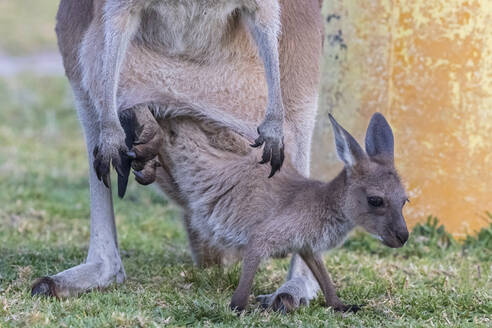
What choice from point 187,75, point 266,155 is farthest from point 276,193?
point 187,75

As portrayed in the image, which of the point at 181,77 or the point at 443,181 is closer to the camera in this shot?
the point at 181,77

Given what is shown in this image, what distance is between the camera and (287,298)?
3041 millimetres

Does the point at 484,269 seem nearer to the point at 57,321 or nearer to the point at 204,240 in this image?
the point at 204,240

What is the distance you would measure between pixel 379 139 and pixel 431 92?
126 cm

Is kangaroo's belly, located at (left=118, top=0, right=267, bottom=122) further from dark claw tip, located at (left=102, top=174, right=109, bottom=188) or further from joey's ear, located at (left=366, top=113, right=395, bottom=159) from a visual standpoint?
joey's ear, located at (left=366, top=113, right=395, bottom=159)

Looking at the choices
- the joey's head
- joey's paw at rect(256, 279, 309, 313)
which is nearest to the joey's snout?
the joey's head

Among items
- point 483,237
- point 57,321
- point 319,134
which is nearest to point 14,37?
point 319,134

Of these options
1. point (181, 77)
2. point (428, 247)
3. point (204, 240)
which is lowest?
point (428, 247)

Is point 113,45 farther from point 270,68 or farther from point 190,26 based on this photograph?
point 270,68

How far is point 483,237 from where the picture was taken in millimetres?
4203

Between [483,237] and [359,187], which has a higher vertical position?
[359,187]

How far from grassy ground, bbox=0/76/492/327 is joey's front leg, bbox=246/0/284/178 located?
22.5 inches

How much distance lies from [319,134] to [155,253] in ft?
3.57

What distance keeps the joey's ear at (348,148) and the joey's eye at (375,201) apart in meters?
0.13
